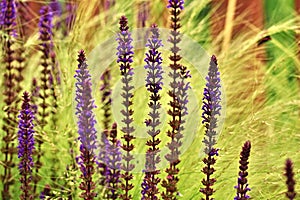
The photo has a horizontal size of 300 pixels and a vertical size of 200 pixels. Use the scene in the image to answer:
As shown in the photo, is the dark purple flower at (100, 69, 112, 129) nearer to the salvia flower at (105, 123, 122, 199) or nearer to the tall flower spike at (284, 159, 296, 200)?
the salvia flower at (105, 123, 122, 199)

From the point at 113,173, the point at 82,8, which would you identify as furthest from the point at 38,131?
the point at 82,8

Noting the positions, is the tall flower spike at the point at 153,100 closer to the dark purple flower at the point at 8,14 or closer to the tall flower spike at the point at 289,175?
the tall flower spike at the point at 289,175

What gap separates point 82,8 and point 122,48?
5.36ft

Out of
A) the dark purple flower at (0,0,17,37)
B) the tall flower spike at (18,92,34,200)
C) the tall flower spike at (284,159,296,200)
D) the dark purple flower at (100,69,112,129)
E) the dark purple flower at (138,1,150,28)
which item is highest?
the dark purple flower at (138,1,150,28)

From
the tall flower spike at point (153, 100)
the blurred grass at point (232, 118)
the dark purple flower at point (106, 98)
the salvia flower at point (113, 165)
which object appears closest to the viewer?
the tall flower spike at point (153, 100)

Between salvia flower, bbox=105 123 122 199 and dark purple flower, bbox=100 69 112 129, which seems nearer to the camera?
salvia flower, bbox=105 123 122 199

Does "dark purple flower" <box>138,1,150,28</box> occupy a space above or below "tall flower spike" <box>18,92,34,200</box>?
above

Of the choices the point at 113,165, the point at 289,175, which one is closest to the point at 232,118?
the point at 113,165

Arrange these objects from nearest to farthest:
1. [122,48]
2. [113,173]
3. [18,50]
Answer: [122,48]
[113,173]
[18,50]

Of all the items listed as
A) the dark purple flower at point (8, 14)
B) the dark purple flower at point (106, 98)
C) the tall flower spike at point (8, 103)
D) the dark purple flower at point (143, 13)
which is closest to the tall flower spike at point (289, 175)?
the tall flower spike at point (8, 103)

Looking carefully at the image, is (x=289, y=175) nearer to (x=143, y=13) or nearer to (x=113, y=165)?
(x=113, y=165)

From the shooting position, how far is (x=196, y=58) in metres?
4.32

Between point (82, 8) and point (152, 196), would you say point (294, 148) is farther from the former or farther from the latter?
point (82, 8)

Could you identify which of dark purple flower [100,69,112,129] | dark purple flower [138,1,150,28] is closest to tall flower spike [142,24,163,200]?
dark purple flower [100,69,112,129]
